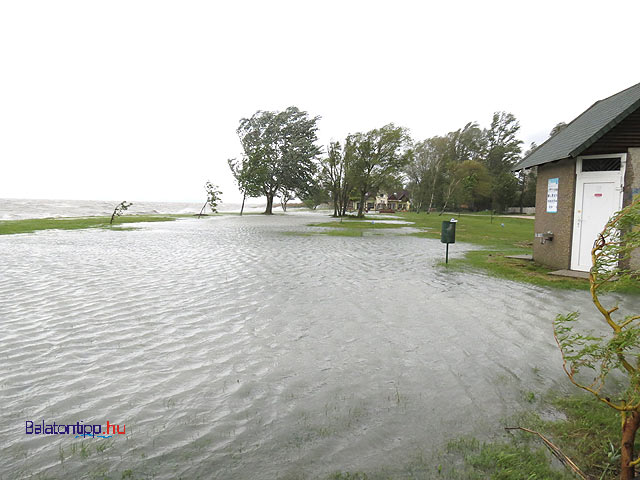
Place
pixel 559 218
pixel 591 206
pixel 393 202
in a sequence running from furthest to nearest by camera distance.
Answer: pixel 393 202 < pixel 559 218 < pixel 591 206

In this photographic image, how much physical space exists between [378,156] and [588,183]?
40840mm

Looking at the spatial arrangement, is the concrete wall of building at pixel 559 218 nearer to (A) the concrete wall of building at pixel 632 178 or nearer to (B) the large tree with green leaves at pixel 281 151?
(A) the concrete wall of building at pixel 632 178

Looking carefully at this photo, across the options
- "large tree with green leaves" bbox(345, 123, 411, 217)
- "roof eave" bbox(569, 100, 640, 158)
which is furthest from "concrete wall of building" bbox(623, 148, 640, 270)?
"large tree with green leaves" bbox(345, 123, 411, 217)

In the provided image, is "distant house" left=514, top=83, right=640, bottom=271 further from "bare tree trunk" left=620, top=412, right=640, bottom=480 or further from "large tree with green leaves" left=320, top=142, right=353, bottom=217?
"large tree with green leaves" left=320, top=142, right=353, bottom=217

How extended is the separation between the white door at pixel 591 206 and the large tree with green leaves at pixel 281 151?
50.4m

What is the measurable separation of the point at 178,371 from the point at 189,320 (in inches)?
81.6

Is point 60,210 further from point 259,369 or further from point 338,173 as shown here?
point 259,369

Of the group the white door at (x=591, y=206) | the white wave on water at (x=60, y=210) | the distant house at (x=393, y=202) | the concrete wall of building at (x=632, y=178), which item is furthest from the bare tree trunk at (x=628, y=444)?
the distant house at (x=393, y=202)

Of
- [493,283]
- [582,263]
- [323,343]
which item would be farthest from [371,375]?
[582,263]

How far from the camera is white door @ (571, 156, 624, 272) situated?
10094 millimetres

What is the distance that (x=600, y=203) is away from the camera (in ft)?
33.8

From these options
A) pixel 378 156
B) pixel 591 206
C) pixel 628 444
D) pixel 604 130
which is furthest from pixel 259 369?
pixel 378 156

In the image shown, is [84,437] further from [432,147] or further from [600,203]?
[432,147]

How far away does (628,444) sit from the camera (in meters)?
2.62
